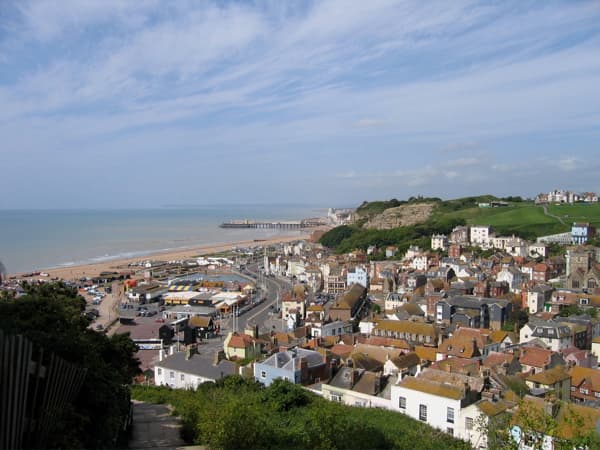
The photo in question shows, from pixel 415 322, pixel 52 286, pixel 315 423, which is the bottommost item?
pixel 415 322

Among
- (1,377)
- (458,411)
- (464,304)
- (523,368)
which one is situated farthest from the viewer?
(464,304)

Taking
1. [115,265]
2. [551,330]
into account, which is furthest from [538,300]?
[115,265]

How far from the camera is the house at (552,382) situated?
61.2ft

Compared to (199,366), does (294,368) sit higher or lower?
higher

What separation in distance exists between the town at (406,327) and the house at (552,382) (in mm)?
69

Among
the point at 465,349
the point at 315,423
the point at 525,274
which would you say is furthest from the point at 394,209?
the point at 315,423

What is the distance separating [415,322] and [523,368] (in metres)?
9.10

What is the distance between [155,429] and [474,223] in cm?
6965

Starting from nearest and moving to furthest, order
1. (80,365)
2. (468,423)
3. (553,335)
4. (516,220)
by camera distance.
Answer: (80,365), (468,423), (553,335), (516,220)

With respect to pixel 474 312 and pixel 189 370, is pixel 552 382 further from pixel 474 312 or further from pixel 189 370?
pixel 189 370

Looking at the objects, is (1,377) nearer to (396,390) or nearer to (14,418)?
(14,418)

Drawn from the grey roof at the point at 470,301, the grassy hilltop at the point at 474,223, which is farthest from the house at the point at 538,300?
the grassy hilltop at the point at 474,223

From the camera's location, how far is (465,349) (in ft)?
79.3

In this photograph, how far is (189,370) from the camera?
870 inches
